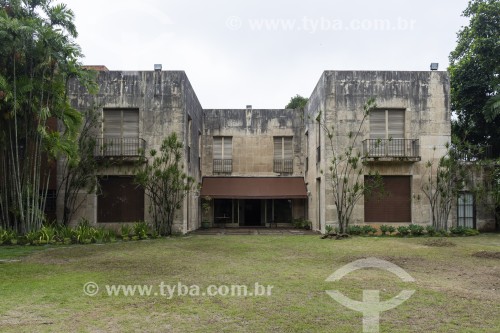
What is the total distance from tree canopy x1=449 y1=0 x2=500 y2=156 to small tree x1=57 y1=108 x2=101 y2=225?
1753 centimetres

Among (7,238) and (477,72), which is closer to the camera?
(7,238)

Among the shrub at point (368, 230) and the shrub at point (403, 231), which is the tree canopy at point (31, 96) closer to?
the shrub at point (368, 230)

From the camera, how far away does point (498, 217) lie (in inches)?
817

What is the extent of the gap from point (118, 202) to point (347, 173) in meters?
9.57

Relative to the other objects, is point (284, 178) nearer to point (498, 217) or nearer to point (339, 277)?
point (498, 217)

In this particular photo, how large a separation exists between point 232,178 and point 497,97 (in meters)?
13.4

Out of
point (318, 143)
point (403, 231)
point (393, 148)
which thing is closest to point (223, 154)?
point (318, 143)

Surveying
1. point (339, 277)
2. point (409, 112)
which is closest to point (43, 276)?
point (339, 277)

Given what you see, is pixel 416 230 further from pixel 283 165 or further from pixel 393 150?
pixel 283 165

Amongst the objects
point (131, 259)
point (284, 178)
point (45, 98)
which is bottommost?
point (131, 259)

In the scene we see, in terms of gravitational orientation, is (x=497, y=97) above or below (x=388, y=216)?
above

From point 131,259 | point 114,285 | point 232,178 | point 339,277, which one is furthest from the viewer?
point 232,178

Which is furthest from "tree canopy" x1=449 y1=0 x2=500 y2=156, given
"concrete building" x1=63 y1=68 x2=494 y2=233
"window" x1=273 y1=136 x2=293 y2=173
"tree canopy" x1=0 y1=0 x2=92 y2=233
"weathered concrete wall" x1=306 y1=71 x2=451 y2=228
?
"tree canopy" x1=0 y1=0 x2=92 y2=233

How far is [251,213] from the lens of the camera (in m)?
25.5
